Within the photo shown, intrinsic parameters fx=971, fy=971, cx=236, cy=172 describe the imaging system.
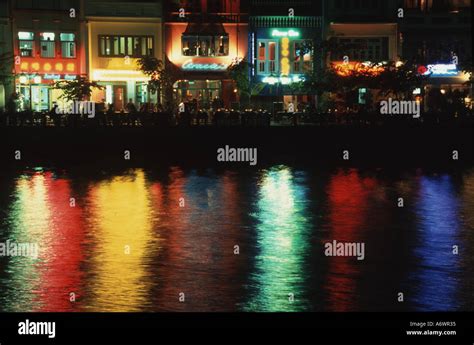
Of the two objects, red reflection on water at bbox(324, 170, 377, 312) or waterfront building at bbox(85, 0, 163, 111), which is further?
waterfront building at bbox(85, 0, 163, 111)

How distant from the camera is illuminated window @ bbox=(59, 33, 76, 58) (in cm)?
5544

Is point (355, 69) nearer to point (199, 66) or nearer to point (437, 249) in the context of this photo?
point (199, 66)

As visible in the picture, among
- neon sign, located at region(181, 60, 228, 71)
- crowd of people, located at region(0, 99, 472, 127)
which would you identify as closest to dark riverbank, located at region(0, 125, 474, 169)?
crowd of people, located at region(0, 99, 472, 127)

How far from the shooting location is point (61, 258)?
1512 cm

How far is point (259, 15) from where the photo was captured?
188 ft

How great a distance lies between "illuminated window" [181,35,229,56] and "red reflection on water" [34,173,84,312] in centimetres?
3414

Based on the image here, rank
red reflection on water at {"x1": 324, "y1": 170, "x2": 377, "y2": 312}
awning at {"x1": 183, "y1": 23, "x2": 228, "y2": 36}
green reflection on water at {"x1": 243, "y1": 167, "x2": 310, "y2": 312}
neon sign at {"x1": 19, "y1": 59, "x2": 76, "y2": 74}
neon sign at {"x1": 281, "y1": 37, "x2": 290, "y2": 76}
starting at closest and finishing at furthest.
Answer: green reflection on water at {"x1": 243, "y1": 167, "x2": 310, "y2": 312}
red reflection on water at {"x1": 324, "y1": 170, "x2": 377, "y2": 312}
neon sign at {"x1": 19, "y1": 59, "x2": 76, "y2": 74}
awning at {"x1": 183, "y1": 23, "x2": 228, "y2": 36}
neon sign at {"x1": 281, "y1": 37, "x2": 290, "y2": 76}

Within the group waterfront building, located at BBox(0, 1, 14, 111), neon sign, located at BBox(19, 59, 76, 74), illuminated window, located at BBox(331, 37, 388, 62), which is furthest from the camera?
illuminated window, located at BBox(331, 37, 388, 62)

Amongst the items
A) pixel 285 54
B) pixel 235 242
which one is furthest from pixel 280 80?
A: pixel 235 242

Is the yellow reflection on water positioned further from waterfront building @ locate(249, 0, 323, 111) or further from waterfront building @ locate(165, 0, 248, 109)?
waterfront building @ locate(249, 0, 323, 111)

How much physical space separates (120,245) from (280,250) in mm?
2704

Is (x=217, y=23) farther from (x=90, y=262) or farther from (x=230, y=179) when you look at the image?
(x=90, y=262)

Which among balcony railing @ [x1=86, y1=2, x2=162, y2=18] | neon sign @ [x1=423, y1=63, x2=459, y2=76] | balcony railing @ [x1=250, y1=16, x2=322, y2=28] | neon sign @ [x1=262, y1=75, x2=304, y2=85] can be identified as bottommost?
neon sign @ [x1=262, y1=75, x2=304, y2=85]

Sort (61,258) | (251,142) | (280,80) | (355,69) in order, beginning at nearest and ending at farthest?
1. (61,258)
2. (251,142)
3. (355,69)
4. (280,80)
